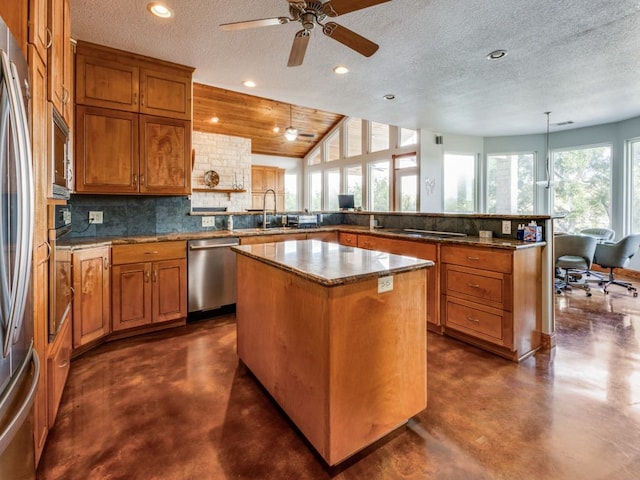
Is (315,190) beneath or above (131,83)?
beneath

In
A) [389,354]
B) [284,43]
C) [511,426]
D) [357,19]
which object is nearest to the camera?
[389,354]

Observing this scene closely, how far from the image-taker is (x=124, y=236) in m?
3.11

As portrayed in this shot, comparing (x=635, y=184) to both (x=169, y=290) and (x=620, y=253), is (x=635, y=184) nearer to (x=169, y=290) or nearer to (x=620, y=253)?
(x=620, y=253)

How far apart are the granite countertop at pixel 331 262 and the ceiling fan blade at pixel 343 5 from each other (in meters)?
1.40

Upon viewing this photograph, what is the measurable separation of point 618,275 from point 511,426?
5.57 metres

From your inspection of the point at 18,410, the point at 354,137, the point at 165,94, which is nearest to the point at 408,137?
the point at 354,137

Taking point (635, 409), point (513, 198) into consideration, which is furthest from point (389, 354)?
point (513, 198)

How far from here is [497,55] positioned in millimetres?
3033

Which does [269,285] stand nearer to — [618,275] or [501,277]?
[501,277]

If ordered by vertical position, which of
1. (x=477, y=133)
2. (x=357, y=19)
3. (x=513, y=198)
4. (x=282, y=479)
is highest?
(x=477, y=133)

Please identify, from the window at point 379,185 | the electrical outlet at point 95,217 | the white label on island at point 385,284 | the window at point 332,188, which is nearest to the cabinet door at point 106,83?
the electrical outlet at point 95,217

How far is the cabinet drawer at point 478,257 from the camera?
2.48m

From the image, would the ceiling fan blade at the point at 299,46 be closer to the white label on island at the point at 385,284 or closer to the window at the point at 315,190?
the white label on island at the point at 385,284

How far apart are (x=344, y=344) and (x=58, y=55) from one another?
7.06ft
